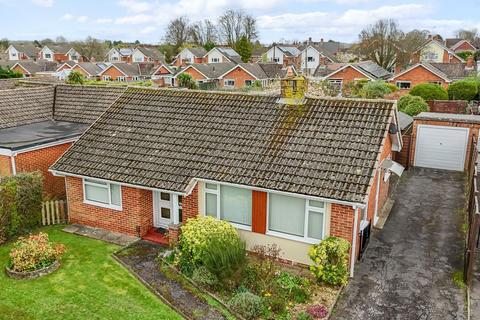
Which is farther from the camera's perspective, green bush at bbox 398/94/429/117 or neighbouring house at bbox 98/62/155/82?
neighbouring house at bbox 98/62/155/82

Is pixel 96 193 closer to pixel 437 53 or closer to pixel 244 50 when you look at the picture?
pixel 437 53

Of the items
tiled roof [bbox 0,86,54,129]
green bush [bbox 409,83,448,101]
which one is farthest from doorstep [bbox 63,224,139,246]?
green bush [bbox 409,83,448,101]

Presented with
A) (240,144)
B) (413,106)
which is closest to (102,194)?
(240,144)

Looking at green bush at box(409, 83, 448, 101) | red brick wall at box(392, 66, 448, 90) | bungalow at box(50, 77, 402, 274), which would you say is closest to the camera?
bungalow at box(50, 77, 402, 274)

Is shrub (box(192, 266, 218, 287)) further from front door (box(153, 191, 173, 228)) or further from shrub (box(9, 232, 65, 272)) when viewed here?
shrub (box(9, 232, 65, 272))

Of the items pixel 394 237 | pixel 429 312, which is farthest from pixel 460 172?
pixel 429 312

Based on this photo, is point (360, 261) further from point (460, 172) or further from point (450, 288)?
point (460, 172)
